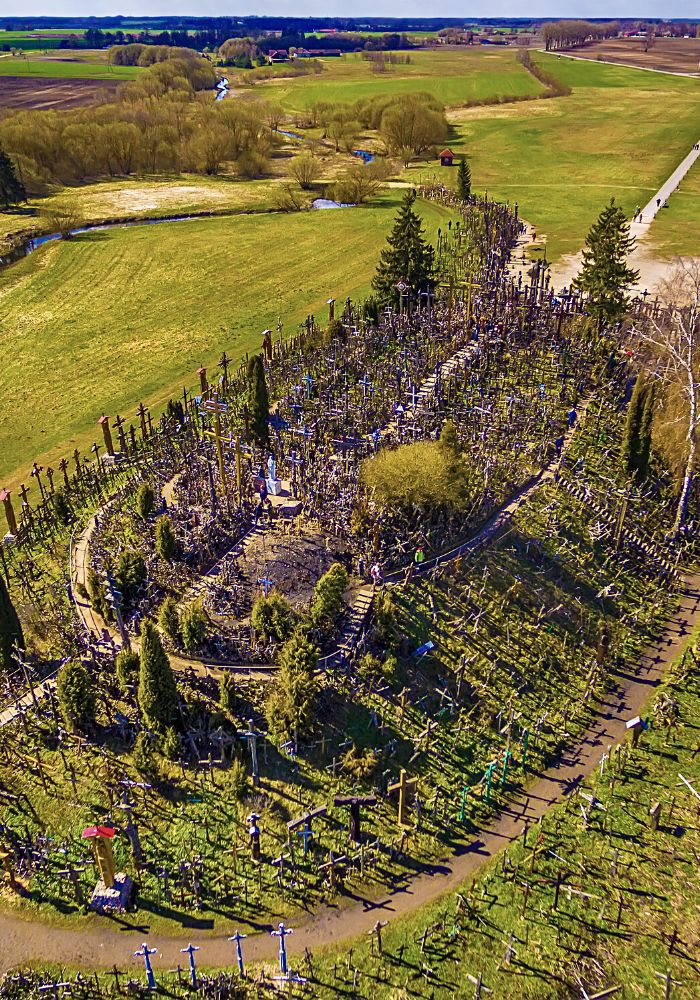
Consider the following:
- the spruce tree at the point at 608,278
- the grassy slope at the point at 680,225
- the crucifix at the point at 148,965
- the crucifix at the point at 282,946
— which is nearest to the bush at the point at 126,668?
the crucifix at the point at 148,965

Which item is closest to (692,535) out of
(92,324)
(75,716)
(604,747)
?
(604,747)

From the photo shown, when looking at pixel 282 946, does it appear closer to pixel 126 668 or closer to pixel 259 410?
pixel 126 668

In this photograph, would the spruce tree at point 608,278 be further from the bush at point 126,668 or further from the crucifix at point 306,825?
the crucifix at point 306,825

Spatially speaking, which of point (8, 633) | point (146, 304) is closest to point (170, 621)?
point (8, 633)

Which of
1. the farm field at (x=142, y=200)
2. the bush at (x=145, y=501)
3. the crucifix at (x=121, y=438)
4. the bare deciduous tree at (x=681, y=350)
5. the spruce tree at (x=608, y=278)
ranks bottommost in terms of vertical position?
the bush at (x=145, y=501)

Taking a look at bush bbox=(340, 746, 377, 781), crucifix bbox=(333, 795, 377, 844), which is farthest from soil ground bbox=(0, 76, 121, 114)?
crucifix bbox=(333, 795, 377, 844)

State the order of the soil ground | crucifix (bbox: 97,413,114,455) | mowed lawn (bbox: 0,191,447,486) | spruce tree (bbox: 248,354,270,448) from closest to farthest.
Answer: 1. spruce tree (bbox: 248,354,270,448)
2. crucifix (bbox: 97,413,114,455)
3. mowed lawn (bbox: 0,191,447,486)
4. the soil ground

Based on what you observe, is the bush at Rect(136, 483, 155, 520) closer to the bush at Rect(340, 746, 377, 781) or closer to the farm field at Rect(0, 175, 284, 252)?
the bush at Rect(340, 746, 377, 781)
